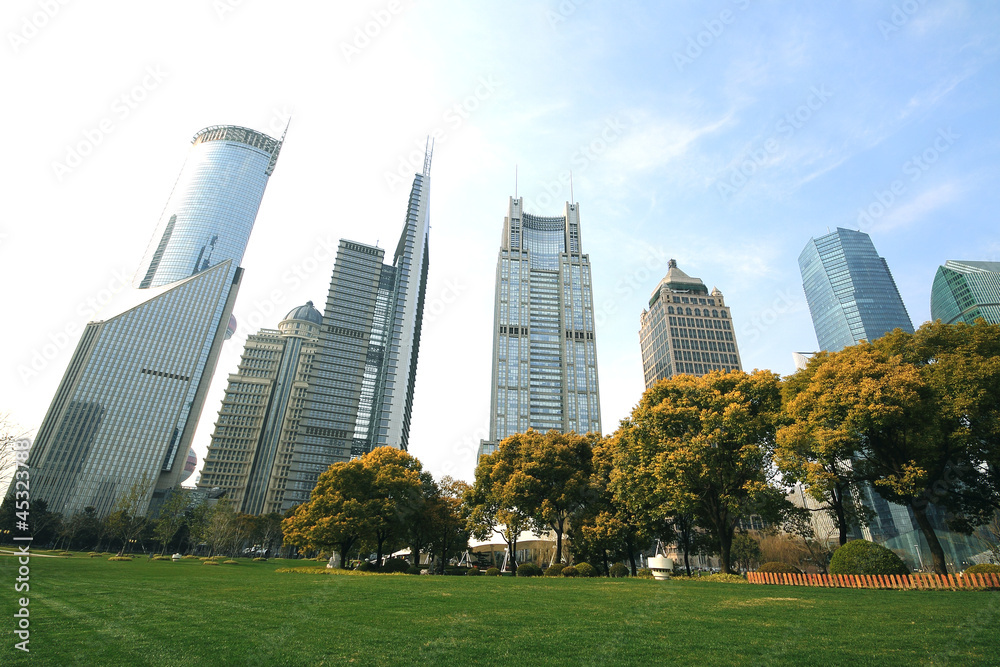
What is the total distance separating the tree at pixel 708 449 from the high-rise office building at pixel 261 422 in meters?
123

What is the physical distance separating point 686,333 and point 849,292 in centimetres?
8718

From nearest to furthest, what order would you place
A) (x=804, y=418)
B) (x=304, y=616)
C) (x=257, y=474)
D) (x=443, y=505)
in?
1. (x=304, y=616)
2. (x=804, y=418)
3. (x=443, y=505)
4. (x=257, y=474)

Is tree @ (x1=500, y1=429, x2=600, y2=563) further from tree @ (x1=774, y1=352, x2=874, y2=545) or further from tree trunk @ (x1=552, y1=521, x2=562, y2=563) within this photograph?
tree @ (x1=774, y1=352, x2=874, y2=545)

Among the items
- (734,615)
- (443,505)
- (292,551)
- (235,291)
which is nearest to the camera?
(734,615)

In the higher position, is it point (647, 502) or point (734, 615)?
point (647, 502)

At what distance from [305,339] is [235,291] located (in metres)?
29.1

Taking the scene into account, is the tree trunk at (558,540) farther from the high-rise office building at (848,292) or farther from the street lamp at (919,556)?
the high-rise office building at (848,292)

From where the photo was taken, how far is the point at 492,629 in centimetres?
955

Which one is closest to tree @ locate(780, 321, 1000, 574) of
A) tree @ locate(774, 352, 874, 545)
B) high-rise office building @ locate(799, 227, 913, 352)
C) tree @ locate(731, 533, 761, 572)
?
tree @ locate(774, 352, 874, 545)

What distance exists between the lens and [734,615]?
1141 centimetres

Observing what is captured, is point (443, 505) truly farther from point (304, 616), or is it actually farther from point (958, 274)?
point (958, 274)

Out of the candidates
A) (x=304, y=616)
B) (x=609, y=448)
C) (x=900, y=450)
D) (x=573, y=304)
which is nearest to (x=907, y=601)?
(x=900, y=450)

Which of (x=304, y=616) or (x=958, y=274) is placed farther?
(x=958, y=274)

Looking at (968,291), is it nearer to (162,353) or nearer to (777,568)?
(777,568)
